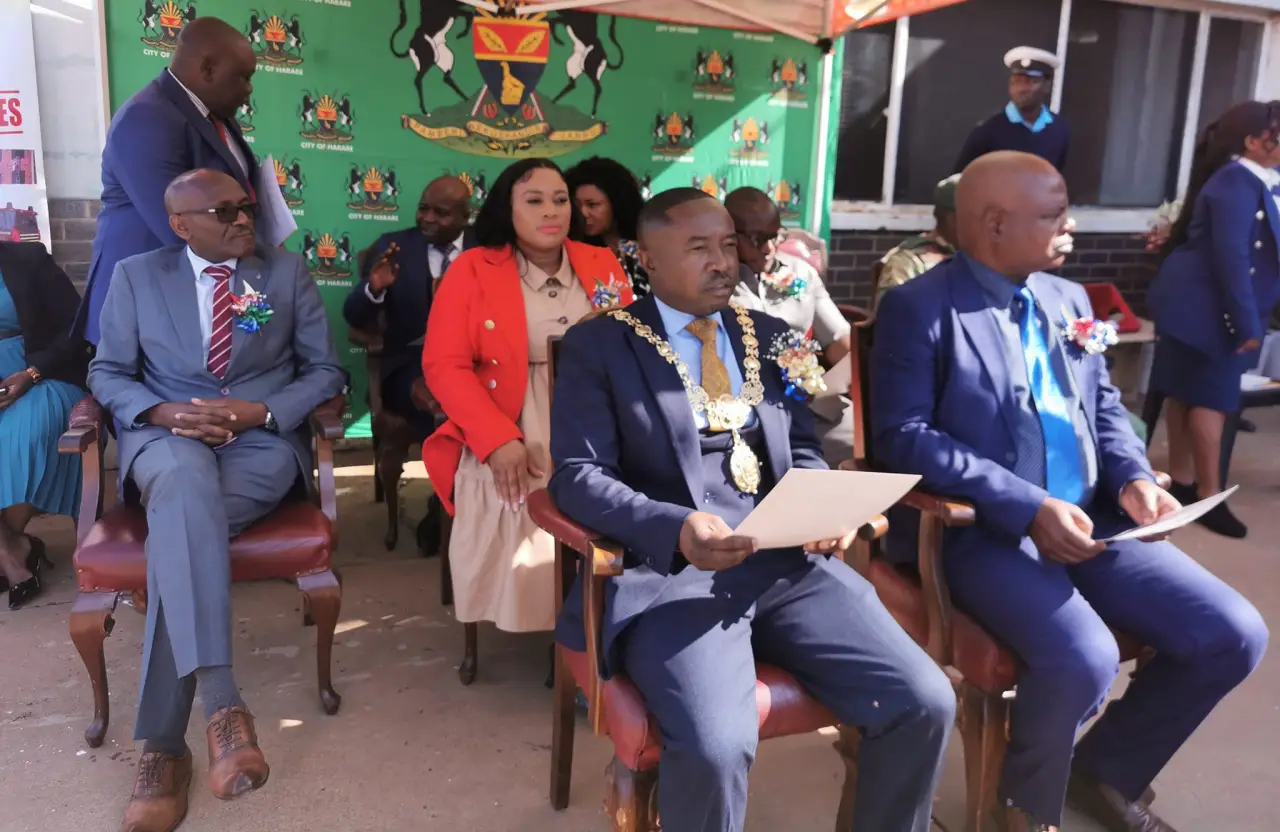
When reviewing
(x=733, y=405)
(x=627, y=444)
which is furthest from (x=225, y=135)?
(x=733, y=405)

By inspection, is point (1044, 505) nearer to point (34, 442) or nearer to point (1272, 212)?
point (1272, 212)

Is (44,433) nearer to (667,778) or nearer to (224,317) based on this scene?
(224,317)

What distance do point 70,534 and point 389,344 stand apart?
1.58 m

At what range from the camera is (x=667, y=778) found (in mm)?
1856

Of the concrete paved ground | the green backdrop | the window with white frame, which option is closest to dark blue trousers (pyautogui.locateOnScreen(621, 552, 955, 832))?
the concrete paved ground

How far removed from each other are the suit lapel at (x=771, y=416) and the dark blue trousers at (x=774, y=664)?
0.74ft

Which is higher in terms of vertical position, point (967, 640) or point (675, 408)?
point (675, 408)

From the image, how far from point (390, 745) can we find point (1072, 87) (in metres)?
6.72

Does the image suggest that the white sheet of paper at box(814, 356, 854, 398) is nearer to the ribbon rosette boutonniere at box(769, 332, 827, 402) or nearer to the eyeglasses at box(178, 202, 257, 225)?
the ribbon rosette boutonniere at box(769, 332, 827, 402)

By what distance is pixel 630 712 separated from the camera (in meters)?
1.93

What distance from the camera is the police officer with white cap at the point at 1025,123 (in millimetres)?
5742

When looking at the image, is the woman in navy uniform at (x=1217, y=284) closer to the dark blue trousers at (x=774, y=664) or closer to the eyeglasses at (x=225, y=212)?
the dark blue trousers at (x=774, y=664)

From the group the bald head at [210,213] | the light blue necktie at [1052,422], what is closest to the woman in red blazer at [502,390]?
the bald head at [210,213]

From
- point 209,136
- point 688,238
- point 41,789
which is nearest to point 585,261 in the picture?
point 688,238
